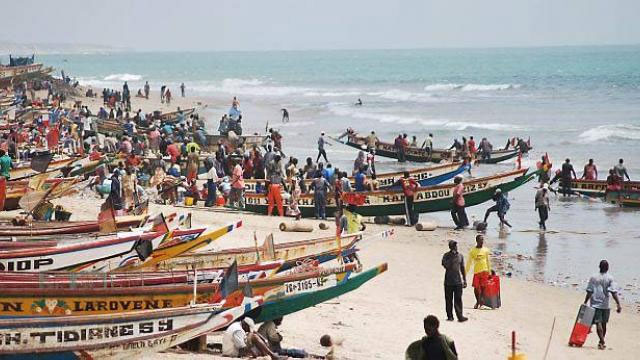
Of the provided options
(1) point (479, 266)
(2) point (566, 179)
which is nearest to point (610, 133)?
(2) point (566, 179)

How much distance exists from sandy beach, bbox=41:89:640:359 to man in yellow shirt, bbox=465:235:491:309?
0.28 metres

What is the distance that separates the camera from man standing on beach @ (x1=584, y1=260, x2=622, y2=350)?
13.2 metres

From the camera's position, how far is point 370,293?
15812mm

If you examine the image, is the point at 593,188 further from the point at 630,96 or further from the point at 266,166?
the point at 630,96

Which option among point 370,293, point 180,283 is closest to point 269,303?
point 180,283

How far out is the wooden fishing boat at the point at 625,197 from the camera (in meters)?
26.0

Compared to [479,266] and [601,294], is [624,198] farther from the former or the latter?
[601,294]

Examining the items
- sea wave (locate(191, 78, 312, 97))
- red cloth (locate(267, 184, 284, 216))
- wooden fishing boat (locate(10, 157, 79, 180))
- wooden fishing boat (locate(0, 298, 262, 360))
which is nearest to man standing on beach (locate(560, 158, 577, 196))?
red cloth (locate(267, 184, 284, 216))

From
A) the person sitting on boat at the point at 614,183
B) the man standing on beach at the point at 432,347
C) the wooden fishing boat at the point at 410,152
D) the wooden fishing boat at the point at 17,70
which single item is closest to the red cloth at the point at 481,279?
the man standing on beach at the point at 432,347

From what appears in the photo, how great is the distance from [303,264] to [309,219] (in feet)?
29.9

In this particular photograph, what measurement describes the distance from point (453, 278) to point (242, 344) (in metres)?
3.87

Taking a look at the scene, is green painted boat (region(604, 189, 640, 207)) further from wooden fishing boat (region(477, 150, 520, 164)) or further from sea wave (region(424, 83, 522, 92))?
sea wave (region(424, 83, 522, 92))

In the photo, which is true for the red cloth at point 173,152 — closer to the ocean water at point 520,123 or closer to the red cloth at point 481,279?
the ocean water at point 520,123

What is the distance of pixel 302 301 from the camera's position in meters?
12.8
